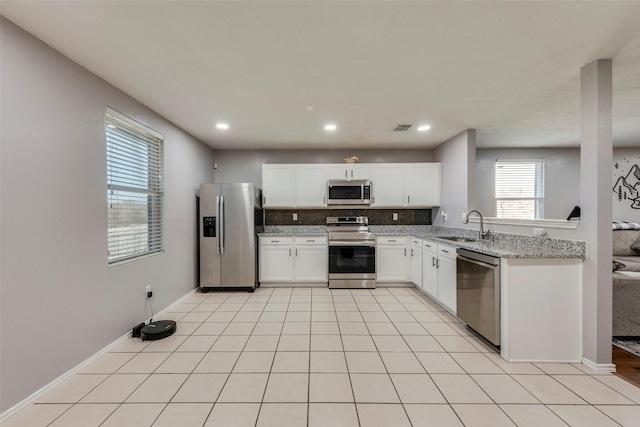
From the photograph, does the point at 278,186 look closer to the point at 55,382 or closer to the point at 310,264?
the point at 310,264

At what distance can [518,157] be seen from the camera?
490cm

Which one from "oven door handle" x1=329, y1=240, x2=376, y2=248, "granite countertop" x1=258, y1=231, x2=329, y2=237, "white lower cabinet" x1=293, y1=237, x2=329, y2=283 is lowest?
"white lower cabinet" x1=293, y1=237, x2=329, y2=283

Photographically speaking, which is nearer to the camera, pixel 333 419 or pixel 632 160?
pixel 333 419

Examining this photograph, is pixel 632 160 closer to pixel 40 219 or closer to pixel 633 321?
pixel 633 321

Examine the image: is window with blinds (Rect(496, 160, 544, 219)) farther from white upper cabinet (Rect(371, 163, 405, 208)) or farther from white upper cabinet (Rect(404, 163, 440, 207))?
white upper cabinet (Rect(371, 163, 405, 208))

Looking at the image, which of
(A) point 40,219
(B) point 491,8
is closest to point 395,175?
(B) point 491,8

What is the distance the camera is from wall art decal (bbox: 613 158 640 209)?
15.5ft

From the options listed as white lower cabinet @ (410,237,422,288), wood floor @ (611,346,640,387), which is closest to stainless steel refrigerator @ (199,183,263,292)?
white lower cabinet @ (410,237,422,288)

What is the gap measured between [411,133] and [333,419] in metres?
3.66

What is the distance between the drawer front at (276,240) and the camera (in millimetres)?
4320

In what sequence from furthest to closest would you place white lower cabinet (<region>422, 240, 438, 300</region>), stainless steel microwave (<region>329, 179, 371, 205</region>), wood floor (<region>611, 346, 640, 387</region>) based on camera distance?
stainless steel microwave (<region>329, 179, 371, 205</region>)
white lower cabinet (<region>422, 240, 438, 300</region>)
wood floor (<region>611, 346, 640, 387</region>)

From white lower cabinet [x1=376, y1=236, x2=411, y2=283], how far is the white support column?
2.33 m

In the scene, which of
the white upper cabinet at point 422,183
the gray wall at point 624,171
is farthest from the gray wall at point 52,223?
the gray wall at point 624,171

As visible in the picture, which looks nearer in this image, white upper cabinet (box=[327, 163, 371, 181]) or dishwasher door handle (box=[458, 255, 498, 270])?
dishwasher door handle (box=[458, 255, 498, 270])
